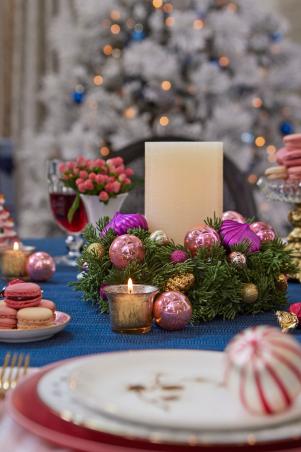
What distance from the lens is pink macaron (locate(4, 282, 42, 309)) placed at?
0.89m

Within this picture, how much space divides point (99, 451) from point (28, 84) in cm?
412

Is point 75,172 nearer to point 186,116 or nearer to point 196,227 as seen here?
point 196,227

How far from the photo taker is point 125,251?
1.01 metres

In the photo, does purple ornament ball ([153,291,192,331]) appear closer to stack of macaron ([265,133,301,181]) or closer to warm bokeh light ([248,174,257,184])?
stack of macaron ([265,133,301,181])

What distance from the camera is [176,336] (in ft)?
3.01

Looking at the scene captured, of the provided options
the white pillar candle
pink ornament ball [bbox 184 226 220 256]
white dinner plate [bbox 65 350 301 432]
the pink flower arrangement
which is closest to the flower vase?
the pink flower arrangement

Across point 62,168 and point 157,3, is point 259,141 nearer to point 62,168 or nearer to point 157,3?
point 157,3

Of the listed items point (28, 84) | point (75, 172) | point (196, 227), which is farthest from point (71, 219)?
point (28, 84)

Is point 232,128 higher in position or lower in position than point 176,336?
higher

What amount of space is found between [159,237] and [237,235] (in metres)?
0.10

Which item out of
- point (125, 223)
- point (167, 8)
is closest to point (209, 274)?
point (125, 223)

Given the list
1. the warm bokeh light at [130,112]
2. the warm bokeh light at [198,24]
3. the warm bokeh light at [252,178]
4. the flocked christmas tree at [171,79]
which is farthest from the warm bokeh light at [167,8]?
the warm bokeh light at [252,178]

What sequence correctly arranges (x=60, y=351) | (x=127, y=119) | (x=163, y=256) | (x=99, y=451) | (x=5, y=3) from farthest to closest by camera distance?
(x=5, y=3)
(x=127, y=119)
(x=163, y=256)
(x=60, y=351)
(x=99, y=451)

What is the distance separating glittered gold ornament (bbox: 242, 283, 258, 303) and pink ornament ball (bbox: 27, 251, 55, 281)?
0.39 meters
